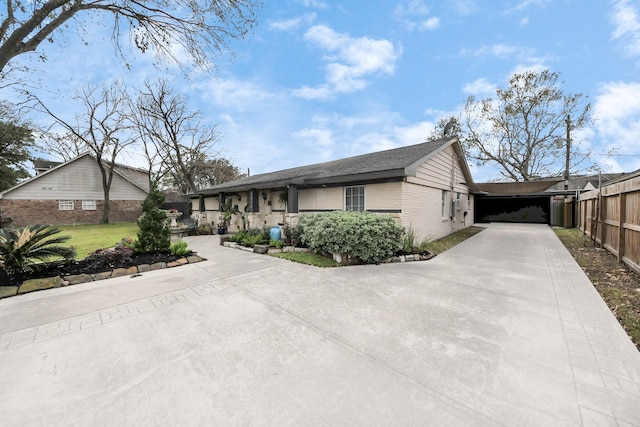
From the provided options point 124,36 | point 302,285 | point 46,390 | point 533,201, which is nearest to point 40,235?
point 46,390

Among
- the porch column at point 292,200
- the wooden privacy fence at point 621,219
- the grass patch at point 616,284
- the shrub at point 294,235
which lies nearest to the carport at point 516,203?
the wooden privacy fence at point 621,219

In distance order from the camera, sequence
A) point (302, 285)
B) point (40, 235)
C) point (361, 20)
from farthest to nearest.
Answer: point (361, 20)
point (40, 235)
point (302, 285)

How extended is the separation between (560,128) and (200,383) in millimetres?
29624

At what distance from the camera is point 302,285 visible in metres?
4.64

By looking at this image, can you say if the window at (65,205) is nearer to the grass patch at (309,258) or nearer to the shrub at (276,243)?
the shrub at (276,243)

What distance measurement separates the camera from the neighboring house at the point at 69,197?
1803cm

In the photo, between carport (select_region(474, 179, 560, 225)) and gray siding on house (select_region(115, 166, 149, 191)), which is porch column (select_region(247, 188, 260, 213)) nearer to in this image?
carport (select_region(474, 179, 560, 225))

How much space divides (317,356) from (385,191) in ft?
20.7

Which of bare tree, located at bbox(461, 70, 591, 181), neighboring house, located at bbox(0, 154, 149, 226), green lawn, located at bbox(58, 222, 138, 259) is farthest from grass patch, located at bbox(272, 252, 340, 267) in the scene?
bare tree, located at bbox(461, 70, 591, 181)

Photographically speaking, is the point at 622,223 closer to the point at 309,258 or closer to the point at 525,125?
the point at 309,258

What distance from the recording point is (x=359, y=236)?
6145 millimetres

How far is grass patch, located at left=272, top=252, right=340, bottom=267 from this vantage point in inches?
242

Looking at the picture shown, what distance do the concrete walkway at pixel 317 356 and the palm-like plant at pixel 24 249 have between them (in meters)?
1.04

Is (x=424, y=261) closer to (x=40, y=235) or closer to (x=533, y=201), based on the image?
(x=40, y=235)
